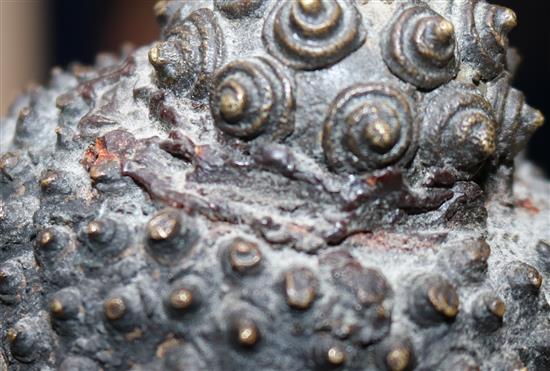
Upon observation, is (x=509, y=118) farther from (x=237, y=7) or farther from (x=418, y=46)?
(x=237, y=7)

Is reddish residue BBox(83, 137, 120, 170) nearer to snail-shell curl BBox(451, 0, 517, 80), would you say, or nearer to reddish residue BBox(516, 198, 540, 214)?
snail-shell curl BBox(451, 0, 517, 80)

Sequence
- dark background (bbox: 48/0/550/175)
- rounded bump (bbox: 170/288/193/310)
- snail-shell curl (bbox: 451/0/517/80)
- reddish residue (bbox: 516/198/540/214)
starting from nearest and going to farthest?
rounded bump (bbox: 170/288/193/310), snail-shell curl (bbox: 451/0/517/80), reddish residue (bbox: 516/198/540/214), dark background (bbox: 48/0/550/175)

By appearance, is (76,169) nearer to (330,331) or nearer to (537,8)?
(330,331)

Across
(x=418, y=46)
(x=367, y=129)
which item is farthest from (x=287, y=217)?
(x=418, y=46)

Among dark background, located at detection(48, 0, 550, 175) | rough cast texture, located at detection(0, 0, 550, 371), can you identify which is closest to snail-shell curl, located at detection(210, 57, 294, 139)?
rough cast texture, located at detection(0, 0, 550, 371)

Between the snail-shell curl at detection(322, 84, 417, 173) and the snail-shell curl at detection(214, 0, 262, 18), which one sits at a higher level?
the snail-shell curl at detection(214, 0, 262, 18)

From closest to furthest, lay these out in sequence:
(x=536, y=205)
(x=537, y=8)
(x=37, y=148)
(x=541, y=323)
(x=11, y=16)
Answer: (x=541, y=323), (x=37, y=148), (x=536, y=205), (x=537, y=8), (x=11, y=16)

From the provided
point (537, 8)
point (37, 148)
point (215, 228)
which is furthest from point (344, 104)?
point (537, 8)
